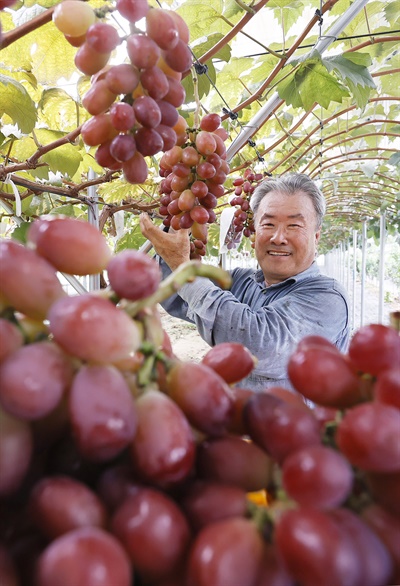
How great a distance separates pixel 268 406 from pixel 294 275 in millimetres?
1463

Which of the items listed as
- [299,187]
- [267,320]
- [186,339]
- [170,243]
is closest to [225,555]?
[170,243]

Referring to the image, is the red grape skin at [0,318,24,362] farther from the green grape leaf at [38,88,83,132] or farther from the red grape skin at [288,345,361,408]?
the green grape leaf at [38,88,83,132]

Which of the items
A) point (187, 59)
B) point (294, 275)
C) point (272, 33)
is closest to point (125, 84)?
point (187, 59)

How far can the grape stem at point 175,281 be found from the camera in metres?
0.32

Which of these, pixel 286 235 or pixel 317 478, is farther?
pixel 286 235

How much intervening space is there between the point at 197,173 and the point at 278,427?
1.00m

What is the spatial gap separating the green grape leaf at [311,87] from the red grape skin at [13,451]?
4.76 feet

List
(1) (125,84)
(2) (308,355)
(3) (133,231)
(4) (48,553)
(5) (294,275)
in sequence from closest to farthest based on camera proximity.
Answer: (4) (48,553) → (2) (308,355) → (1) (125,84) → (5) (294,275) → (3) (133,231)

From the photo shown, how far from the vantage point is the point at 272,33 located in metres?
2.11

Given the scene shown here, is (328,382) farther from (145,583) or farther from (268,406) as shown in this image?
(145,583)

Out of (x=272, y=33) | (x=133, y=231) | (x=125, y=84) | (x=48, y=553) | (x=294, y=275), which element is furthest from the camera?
(x=133, y=231)

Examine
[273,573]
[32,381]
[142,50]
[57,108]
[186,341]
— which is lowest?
[186,341]

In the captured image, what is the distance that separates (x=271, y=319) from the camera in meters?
1.41

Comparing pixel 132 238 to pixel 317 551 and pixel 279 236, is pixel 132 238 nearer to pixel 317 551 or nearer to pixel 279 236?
pixel 279 236
